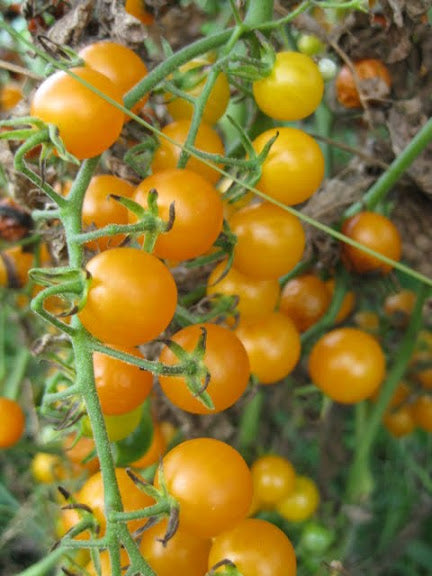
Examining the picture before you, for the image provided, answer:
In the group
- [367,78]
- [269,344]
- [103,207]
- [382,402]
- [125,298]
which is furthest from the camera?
[382,402]

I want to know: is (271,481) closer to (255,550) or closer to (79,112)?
(255,550)

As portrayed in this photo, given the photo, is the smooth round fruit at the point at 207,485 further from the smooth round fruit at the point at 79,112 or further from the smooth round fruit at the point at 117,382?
the smooth round fruit at the point at 79,112

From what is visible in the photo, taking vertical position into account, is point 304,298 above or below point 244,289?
below

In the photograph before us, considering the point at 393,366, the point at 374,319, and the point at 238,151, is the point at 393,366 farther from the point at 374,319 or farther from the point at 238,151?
the point at 238,151

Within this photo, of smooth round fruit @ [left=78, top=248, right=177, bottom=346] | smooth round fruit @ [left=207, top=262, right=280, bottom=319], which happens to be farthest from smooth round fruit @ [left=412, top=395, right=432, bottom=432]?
smooth round fruit @ [left=78, top=248, right=177, bottom=346]

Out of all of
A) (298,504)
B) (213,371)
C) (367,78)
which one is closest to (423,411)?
(298,504)

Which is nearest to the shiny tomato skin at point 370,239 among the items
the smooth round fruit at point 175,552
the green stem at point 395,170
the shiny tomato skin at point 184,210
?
the green stem at point 395,170

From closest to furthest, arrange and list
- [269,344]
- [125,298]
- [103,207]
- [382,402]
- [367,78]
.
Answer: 1. [125,298]
2. [103,207]
3. [269,344]
4. [367,78]
5. [382,402]

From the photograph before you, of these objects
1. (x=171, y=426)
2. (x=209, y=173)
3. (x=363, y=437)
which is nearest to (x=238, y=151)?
(x=209, y=173)
